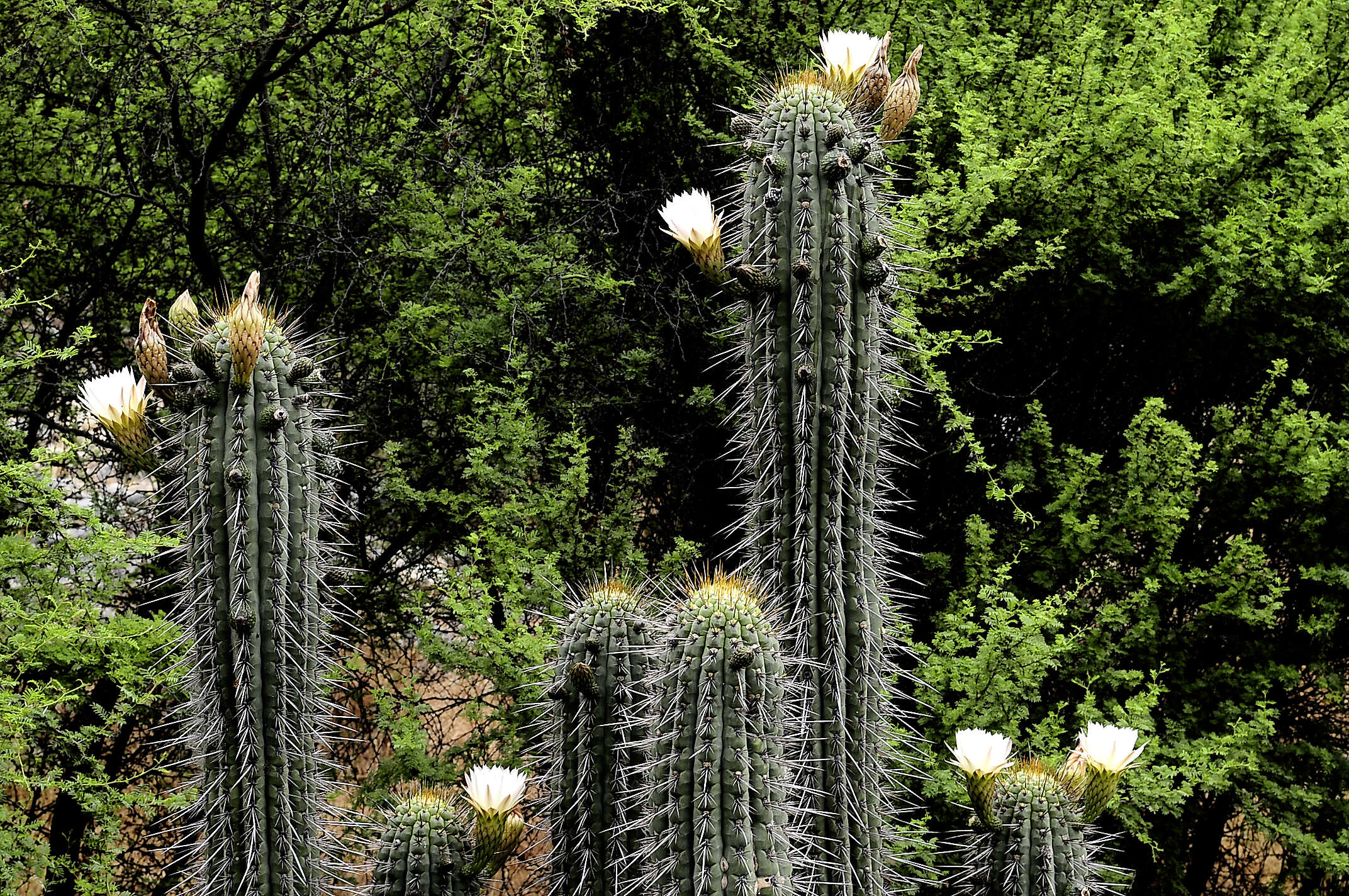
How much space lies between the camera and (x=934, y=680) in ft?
14.5

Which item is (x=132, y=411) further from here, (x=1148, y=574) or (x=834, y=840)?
(x=1148, y=574)

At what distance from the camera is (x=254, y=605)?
2574 millimetres

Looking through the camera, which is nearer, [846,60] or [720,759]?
[720,759]

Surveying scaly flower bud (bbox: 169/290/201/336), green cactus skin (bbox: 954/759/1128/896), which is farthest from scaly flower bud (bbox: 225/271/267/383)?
green cactus skin (bbox: 954/759/1128/896)

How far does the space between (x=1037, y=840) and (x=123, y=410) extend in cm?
241

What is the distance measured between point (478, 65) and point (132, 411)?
9.86ft

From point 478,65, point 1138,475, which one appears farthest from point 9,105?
point 1138,475

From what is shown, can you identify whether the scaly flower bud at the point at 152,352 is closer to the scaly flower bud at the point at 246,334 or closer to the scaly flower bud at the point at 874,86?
the scaly flower bud at the point at 246,334

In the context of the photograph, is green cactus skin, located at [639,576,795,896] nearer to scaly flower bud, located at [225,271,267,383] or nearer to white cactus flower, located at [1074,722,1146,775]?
white cactus flower, located at [1074,722,1146,775]

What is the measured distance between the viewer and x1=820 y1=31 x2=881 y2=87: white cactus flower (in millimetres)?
2920

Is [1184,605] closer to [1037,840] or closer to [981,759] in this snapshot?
[1037,840]

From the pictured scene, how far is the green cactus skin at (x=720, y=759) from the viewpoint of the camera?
234cm

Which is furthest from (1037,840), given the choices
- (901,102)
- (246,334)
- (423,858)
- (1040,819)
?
(246,334)

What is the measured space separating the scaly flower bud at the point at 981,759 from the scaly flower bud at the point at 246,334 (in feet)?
6.04
